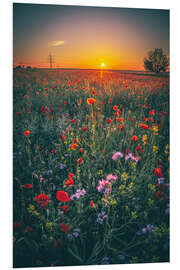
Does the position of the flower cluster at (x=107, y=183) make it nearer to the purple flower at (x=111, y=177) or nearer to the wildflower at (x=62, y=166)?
the purple flower at (x=111, y=177)

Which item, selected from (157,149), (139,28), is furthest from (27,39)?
(157,149)

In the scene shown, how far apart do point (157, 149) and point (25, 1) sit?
1.72 meters

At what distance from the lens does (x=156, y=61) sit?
6.59 feet

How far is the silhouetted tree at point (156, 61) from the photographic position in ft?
6.57

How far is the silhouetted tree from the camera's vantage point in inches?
78.8

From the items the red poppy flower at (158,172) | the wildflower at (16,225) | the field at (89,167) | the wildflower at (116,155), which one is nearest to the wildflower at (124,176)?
the field at (89,167)

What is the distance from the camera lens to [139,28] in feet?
6.46

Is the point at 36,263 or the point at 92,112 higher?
the point at 92,112

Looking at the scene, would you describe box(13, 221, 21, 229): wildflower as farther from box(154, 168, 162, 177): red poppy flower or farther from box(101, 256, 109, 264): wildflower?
box(154, 168, 162, 177): red poppy flower

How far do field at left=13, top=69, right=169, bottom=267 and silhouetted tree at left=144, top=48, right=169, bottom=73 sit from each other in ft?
0.33

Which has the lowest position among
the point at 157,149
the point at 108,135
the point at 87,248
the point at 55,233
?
the point at 87,248

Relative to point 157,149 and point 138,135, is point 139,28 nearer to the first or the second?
point 138,135
